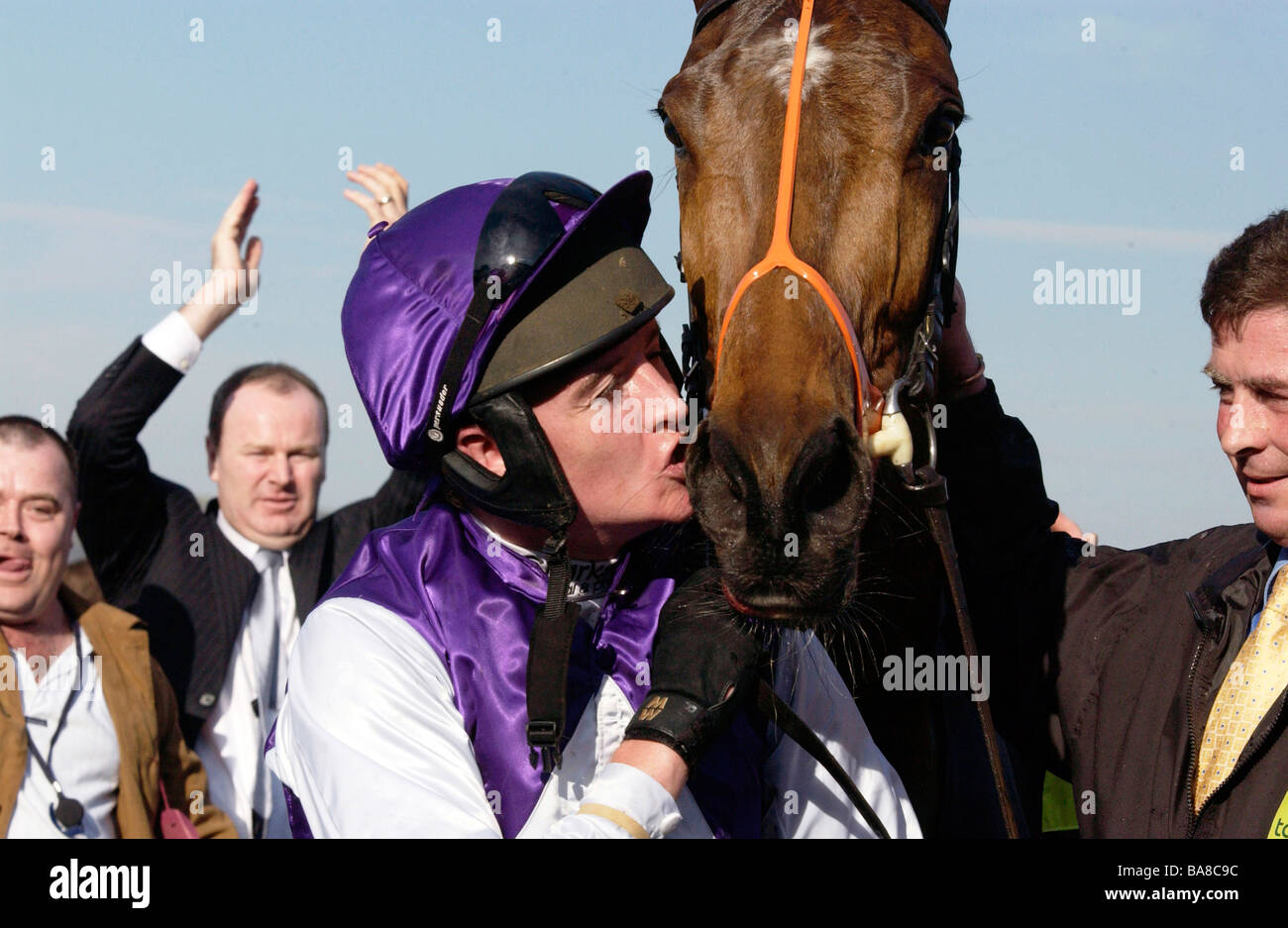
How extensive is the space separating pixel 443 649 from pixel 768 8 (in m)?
1.42

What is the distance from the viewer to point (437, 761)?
6.07ft

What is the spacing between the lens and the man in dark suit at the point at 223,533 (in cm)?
416

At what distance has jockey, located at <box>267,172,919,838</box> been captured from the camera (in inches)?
74.0

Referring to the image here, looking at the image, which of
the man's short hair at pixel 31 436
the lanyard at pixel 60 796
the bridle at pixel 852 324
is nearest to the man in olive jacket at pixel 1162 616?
the bridle at pixel 852 324

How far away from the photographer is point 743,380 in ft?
6.92

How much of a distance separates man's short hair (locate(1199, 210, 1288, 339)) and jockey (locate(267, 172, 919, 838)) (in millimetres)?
→ 1008

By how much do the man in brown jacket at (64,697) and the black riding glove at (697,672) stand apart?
6.96 feet

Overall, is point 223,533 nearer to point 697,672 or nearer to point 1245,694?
point 697,672

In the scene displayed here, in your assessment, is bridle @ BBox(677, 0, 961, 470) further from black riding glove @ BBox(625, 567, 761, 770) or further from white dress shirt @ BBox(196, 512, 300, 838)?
white dress shirt @ BBox(196, 512, 300, 838)

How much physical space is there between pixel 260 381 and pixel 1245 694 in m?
3.57

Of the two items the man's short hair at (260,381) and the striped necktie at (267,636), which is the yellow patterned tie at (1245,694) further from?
the man's short hair at (260,381)

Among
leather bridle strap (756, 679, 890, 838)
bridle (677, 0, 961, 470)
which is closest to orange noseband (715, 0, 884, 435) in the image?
bridle (677, 0, 961, 470)
